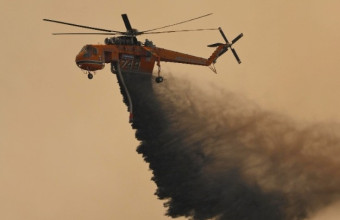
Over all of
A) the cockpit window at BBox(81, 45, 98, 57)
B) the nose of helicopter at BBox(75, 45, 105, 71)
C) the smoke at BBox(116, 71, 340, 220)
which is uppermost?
the cockpit window at BBox(81, 45, 98, 57)

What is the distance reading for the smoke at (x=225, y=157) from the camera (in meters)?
85.8

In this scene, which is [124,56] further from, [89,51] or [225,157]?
[225,157]

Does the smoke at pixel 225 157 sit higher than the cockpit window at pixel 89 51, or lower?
lower

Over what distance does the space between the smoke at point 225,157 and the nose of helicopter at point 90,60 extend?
119 inches

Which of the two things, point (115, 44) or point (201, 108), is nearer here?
point (115, 44)

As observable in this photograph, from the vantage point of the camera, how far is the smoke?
8581 centimetres

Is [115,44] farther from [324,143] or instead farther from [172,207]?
[324,143]

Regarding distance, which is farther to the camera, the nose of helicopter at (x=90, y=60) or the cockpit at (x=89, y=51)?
the cockpit at (x=89, y=51)

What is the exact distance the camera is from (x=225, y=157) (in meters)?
88.8

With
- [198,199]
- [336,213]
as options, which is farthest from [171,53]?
[336,213]

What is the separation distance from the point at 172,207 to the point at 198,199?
206 centimetres

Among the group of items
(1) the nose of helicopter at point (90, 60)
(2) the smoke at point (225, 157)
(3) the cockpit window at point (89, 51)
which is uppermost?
(3) the cockpit window at point (89, 51)

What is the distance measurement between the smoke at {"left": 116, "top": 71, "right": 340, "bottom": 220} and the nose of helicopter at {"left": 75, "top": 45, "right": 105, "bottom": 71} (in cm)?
302

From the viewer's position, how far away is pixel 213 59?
3585 inches
